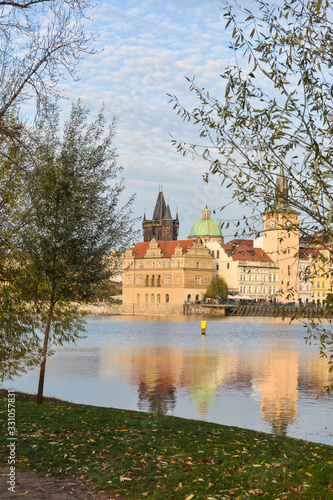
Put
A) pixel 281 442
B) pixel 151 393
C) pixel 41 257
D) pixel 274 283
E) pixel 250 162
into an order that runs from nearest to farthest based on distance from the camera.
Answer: pixel 250 162 → pixel 281 442 → pixel 41 257 → pixel 151 393 → pixel 274 283

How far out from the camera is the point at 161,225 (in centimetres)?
19138

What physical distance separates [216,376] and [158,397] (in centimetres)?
833

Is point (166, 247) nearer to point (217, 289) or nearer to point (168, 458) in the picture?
point (217, 289)

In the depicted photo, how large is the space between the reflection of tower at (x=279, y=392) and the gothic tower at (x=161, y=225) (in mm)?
149040

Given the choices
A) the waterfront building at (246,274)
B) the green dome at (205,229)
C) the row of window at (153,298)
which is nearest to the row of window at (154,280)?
A: the row of window at (153,298)

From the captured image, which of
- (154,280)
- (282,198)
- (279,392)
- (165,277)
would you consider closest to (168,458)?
(282,198)

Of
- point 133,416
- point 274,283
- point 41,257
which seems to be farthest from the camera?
point 274,283

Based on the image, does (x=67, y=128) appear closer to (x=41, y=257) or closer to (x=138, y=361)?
(x=41, y=257)

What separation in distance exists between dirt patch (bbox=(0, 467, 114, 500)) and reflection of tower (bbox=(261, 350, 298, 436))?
30.3ft

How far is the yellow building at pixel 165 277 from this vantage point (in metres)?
158

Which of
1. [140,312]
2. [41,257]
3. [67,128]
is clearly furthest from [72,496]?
[140,312]

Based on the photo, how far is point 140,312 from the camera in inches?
6506

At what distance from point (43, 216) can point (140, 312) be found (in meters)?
151

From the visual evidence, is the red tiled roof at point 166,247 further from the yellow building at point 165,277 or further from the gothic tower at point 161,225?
the gothic tower at point 161,225
